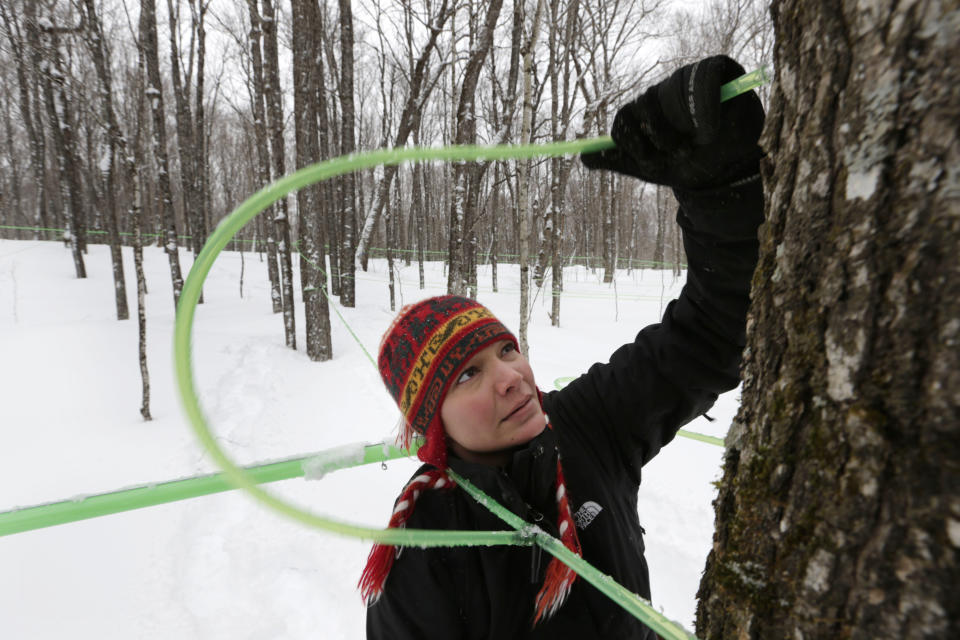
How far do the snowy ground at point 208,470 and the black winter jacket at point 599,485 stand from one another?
113 centimetres

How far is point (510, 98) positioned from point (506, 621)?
860cm

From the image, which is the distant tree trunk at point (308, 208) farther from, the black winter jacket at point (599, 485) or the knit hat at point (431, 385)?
the black winter jacket at point (599, 485)

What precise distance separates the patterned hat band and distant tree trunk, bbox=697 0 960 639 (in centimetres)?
77

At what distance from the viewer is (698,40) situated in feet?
46.3

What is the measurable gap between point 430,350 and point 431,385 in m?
0.10

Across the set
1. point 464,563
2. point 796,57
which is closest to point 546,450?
point 464,563

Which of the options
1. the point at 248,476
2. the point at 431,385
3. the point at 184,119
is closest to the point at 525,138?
the point at 431,385

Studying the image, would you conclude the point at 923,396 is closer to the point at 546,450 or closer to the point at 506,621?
the point at 546,450

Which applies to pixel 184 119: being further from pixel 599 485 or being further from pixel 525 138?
pixel 599 485

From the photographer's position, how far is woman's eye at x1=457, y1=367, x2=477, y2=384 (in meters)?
1.28

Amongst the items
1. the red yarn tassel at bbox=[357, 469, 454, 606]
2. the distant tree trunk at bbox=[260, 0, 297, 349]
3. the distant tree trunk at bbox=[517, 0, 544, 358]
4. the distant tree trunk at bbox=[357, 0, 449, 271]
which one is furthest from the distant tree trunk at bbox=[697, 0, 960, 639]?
the distant tree trunk at bbox=[357, 0, 449, 271]

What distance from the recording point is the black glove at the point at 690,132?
0.83 m

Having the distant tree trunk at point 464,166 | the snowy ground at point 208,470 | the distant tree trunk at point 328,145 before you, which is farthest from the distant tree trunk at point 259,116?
the distant tree trunk at point 464,166

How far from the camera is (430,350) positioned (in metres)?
1.32
